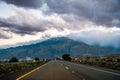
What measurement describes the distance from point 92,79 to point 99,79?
0.47 metres

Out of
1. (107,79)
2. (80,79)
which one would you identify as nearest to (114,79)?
(107,79)

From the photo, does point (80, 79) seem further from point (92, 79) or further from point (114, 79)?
point (114, 79)

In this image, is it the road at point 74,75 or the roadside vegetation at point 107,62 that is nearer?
the road at point 74,75

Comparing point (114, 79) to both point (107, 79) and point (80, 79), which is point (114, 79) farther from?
point (80, 79)

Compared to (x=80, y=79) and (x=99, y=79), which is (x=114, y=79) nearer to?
(x=99, y=79)

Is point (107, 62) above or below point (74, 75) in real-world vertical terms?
above

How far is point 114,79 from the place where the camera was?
1767 cm

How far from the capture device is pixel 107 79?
697 inches

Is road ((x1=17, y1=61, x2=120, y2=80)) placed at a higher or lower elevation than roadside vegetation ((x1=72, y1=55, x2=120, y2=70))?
lower

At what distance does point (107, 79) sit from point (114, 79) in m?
0.46

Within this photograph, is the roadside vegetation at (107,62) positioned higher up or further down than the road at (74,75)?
higher up

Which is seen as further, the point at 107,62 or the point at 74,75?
the point at 107,62

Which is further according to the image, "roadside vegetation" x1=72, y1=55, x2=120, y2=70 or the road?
"roadside vegetation" x1=72, y1=55, x2=120, y2=70
